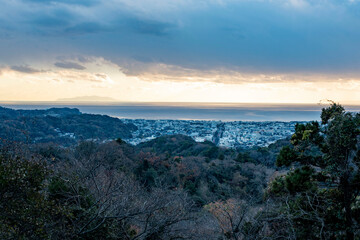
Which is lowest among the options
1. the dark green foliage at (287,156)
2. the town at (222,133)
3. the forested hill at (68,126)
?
the town at (222,133)

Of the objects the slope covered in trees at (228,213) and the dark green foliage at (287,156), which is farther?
the dark green foliage at (287,156)

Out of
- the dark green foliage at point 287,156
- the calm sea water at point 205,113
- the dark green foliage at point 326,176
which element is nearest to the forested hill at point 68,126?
the calm sea water at point 205,113

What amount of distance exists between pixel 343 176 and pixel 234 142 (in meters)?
37.0

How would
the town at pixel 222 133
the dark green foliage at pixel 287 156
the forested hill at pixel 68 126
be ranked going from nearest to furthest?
the dark green foliage at pixel 287 156 → the forested hill at pixel 68 126 → the town at pixel 222 133

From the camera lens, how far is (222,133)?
162 ft

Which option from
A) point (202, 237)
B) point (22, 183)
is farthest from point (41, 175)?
point (202, 237)

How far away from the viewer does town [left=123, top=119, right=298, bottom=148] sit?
40891 millimetres

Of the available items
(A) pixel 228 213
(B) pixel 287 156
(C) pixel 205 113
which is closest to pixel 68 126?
(A) pixel 228 213

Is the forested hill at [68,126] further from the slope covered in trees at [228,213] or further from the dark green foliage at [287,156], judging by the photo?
the dark green foliage at [287,156]

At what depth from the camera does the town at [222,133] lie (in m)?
40.9

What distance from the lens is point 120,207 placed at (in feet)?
20.8

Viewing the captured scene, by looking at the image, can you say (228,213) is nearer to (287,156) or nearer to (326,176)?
(287,156)

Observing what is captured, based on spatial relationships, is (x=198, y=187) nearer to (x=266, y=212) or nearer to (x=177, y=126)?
(x=266, y=212)

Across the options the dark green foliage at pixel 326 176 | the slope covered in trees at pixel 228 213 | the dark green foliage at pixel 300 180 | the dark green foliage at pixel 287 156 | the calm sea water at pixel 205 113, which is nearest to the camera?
the slope covered in trees at pixel 228 213
